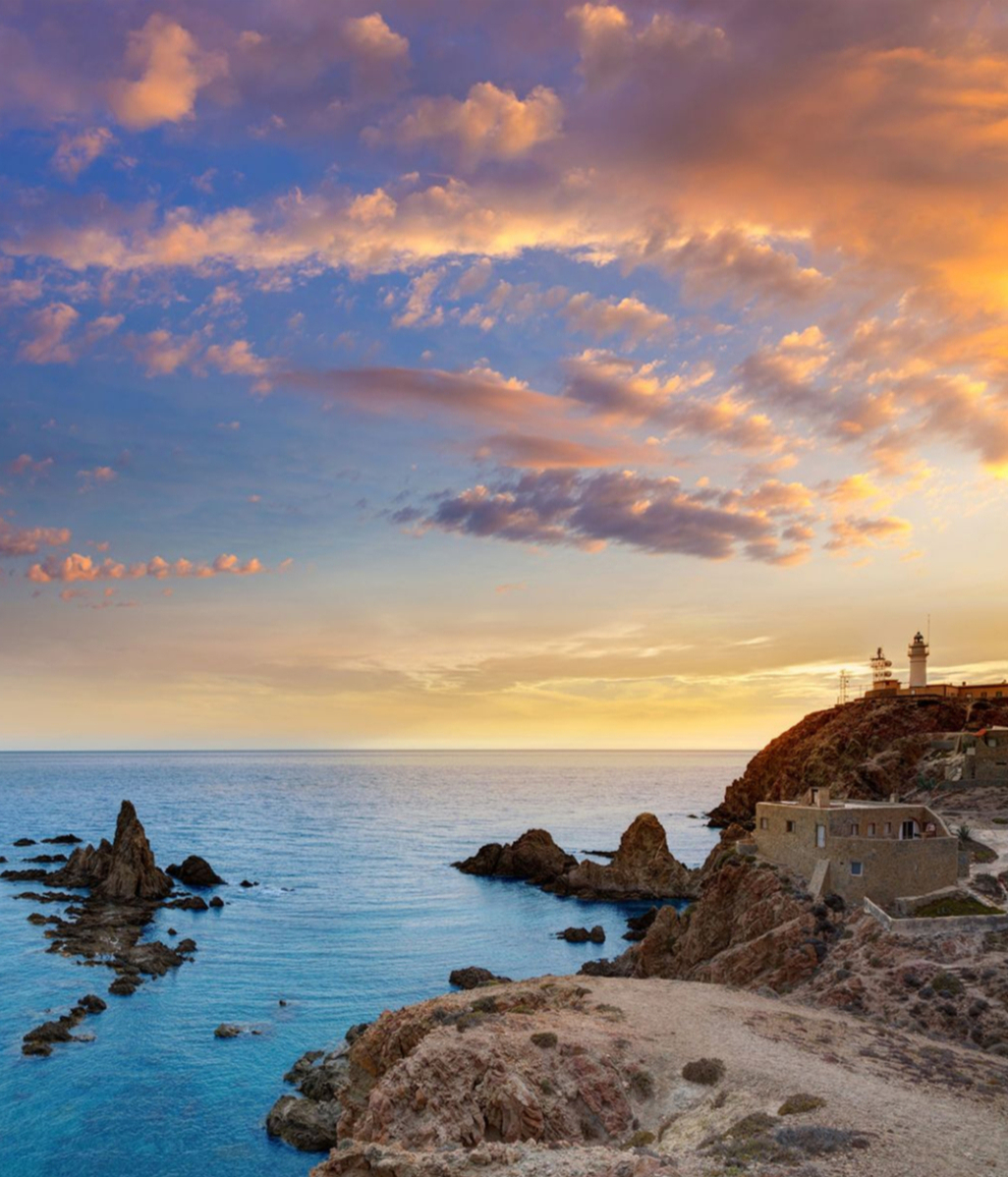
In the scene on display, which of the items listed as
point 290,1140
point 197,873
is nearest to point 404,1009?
point 290,1140

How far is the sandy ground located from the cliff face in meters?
58.1

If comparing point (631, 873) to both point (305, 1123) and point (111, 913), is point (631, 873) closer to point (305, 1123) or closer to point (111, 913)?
point (111, 913)

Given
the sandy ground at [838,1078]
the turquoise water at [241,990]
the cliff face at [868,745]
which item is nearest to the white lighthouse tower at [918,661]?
the cliff face at [868,745]

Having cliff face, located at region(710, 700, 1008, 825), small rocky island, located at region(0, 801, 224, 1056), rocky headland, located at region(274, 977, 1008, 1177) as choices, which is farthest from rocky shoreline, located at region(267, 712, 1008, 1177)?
cliff face, located at region(710, 700, 1008, 825)

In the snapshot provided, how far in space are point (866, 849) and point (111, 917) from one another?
7427 centimetres

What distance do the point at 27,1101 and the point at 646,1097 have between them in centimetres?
3602

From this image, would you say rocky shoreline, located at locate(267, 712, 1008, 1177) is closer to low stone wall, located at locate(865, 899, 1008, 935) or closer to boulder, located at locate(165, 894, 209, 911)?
low stone wall, located at locate(865, 899, 1008, 935)

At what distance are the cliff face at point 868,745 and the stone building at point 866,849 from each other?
38.0 meters

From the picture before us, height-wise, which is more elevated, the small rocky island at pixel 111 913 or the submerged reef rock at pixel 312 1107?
the submerged reef rock at pixel 312 1107

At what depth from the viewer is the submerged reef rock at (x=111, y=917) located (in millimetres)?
63613

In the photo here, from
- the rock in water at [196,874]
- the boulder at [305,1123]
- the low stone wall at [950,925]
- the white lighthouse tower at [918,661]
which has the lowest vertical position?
the rock in water at [196,874]

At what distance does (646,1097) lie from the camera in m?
31.8

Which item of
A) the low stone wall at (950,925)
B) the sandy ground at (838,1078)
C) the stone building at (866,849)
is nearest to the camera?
the sandy ground at (838,1078)

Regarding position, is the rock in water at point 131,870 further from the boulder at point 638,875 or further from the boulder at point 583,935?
the boulder at point 583,935
